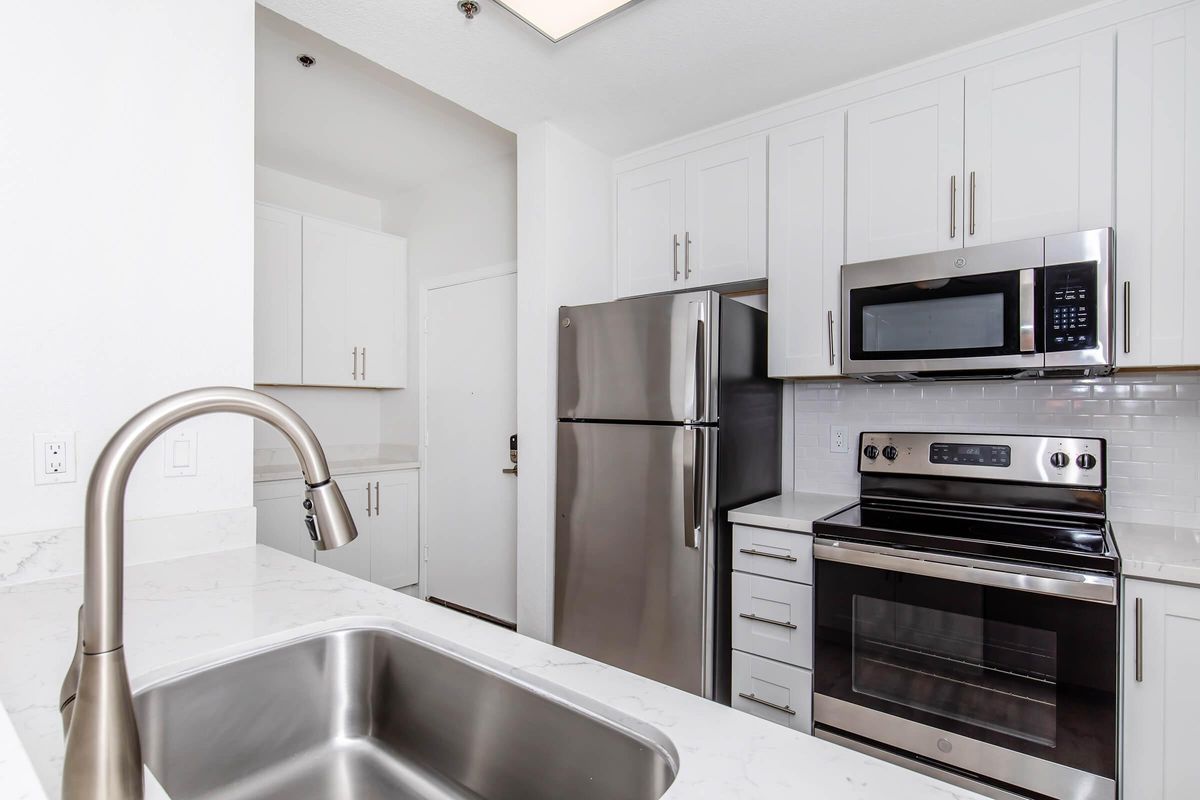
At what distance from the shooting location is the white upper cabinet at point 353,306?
11.5 ft

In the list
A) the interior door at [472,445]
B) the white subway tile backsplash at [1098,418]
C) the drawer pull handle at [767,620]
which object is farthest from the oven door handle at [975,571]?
the interior door at [472,445]

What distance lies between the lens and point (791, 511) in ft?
7.22

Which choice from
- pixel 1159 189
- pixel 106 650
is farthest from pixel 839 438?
pixel 106 650

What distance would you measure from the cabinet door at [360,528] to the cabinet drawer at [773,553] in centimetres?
220

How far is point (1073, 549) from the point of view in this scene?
5.21 ft

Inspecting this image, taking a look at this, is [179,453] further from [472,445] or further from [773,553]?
[472,445]

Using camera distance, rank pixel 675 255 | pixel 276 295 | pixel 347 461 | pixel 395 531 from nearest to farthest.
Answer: pixel 675 255, pixel 276 295, pixel 395 531, pixel 347 461

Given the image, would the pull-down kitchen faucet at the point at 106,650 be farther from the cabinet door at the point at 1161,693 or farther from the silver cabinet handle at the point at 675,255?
the silver cabinet handle at the point at 675,255

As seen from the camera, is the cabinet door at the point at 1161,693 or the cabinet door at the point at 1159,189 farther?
the cabinet door at the point at 1159,189

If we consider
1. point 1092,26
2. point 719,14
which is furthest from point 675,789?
point 1092,26

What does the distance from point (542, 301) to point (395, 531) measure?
185 centimetres

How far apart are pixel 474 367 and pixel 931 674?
2.67m

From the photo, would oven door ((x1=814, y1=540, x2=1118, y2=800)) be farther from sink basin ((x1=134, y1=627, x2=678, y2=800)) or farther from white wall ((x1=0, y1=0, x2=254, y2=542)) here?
white wall ((x1=0, y1=0, x2=254, y2=542))

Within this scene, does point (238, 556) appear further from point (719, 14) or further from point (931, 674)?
point (719, 14)
